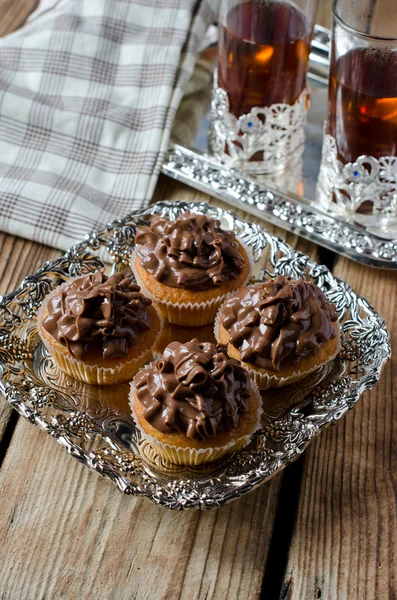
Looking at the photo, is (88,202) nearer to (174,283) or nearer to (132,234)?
(132,234)

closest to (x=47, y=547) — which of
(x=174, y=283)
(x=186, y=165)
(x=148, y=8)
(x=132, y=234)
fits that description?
(x=174, y=283)

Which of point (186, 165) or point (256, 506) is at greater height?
point (186, 165)

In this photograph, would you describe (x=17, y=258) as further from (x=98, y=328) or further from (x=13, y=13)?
(x=13, y=13)

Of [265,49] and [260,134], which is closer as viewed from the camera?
[265,49]

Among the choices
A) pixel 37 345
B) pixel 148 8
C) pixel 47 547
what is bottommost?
pixel 47 547

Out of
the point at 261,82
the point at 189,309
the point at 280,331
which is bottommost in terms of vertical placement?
the point at 189,309

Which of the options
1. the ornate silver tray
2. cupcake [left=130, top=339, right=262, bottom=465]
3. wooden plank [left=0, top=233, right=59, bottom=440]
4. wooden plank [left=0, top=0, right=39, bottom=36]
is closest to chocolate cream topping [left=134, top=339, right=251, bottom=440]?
cupcake [left=130, top=339, right=262, bottom=465]

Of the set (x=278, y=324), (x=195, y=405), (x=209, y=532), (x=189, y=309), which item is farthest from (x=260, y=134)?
(x=209, y=532)
